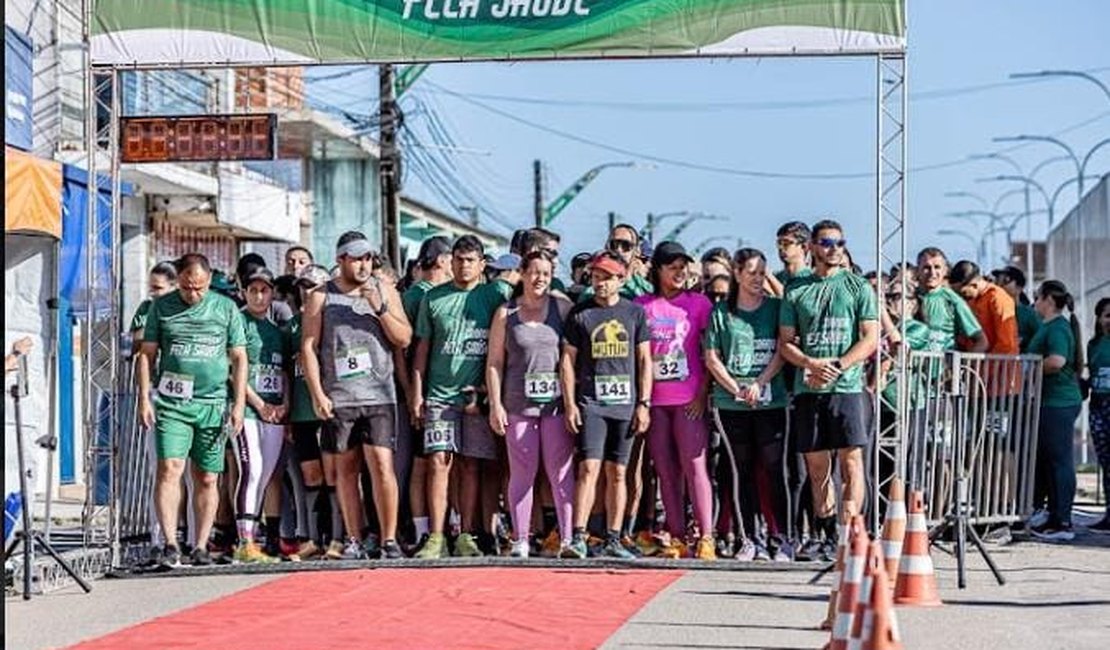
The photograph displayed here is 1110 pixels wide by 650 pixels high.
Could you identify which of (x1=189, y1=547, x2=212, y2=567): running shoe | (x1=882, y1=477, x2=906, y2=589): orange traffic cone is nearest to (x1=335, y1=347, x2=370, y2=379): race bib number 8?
(x1=189, y1=547, x2=212, y2=567): running shoe

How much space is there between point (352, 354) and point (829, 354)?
3.30m

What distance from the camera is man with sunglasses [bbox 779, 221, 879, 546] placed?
1349cm

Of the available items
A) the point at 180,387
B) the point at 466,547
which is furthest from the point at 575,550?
the point at 180,387

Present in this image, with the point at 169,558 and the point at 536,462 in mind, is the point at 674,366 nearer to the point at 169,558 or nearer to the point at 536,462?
the point at 536,462

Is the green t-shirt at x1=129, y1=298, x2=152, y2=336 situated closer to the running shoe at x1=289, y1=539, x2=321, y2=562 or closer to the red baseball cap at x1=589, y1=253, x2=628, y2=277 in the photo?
the running shoe at x1=289, y1=539, x2=321, y2=562

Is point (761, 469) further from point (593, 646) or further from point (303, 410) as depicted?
point (593, 646)

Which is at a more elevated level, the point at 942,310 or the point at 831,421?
the point at 942,310

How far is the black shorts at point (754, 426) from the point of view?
13.9 metres

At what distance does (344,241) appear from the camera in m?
14.2

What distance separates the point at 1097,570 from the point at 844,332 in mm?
2314

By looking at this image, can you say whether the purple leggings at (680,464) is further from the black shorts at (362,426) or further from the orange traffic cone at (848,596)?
the orange traffic cone at (848,596)

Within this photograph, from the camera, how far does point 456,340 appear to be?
46.6 feet

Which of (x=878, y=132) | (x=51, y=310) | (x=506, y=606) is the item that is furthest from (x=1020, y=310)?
(x=51, y=310)

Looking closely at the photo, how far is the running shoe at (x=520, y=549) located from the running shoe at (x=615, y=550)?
54cm
